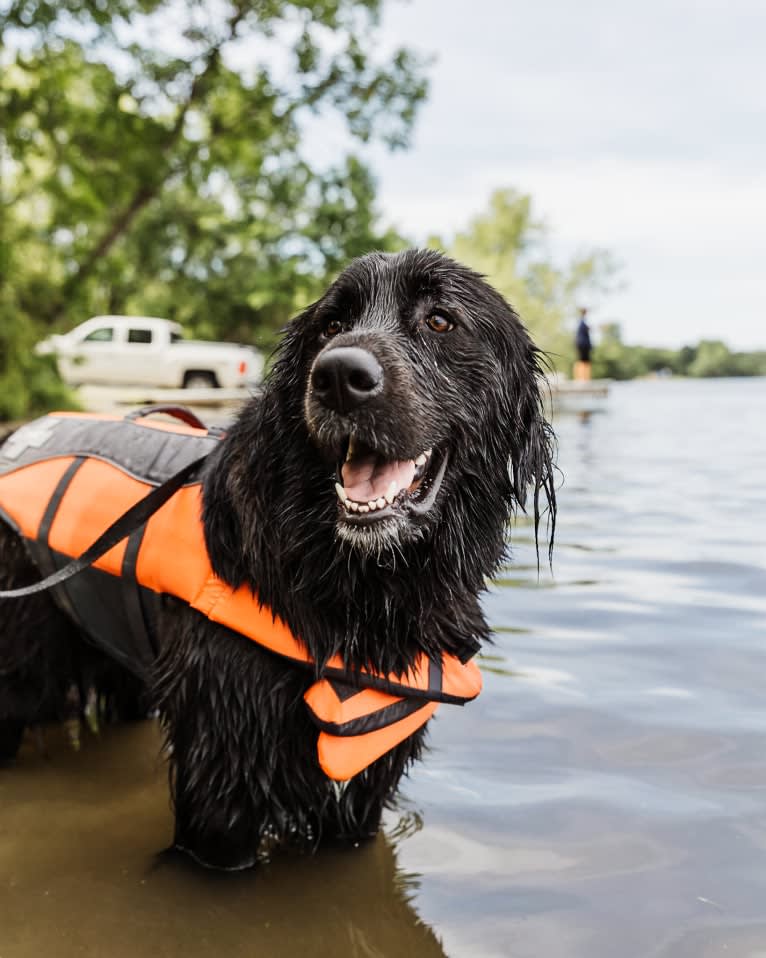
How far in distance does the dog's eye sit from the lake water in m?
1.61

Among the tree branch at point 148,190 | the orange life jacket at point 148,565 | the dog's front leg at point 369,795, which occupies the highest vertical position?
the tree branch at point 148,190

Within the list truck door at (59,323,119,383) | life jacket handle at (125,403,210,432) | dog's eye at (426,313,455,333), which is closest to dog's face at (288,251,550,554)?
dog's eye at (426,313,455,333)

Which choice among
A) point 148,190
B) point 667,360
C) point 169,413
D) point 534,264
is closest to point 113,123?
point 148,190

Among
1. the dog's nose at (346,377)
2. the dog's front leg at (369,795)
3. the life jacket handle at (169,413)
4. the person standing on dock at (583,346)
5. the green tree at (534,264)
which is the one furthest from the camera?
the green tree at (534,264)

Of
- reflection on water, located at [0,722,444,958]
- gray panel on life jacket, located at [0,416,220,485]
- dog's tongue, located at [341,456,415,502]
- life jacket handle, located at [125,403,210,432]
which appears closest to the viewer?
dog's tongue, located at [341,456,415,502]

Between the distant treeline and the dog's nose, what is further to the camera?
the distant treeline

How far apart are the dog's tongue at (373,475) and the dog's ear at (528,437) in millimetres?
394

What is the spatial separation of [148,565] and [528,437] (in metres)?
1.18

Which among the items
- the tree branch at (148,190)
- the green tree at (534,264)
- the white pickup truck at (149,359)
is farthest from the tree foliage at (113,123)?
the green tree at (534,264)

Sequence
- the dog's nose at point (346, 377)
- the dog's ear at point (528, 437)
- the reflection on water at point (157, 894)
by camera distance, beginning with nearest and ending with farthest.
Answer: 1. the dog's nose at point (346, 377)
2. the reflection on water at point (157, 894)
3. the dog's ear at point (528, 437)

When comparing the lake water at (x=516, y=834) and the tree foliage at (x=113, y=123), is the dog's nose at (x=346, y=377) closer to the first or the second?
the lake water at (x=516, y=834)

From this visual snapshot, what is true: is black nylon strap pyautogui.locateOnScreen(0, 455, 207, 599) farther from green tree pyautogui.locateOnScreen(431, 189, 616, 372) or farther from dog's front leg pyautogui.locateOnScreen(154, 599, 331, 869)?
green tree pyautogui.locateOnScreen(431, 189, 616, 372)

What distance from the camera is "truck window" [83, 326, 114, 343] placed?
26.4 meters

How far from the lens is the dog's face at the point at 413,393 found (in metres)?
2.25
